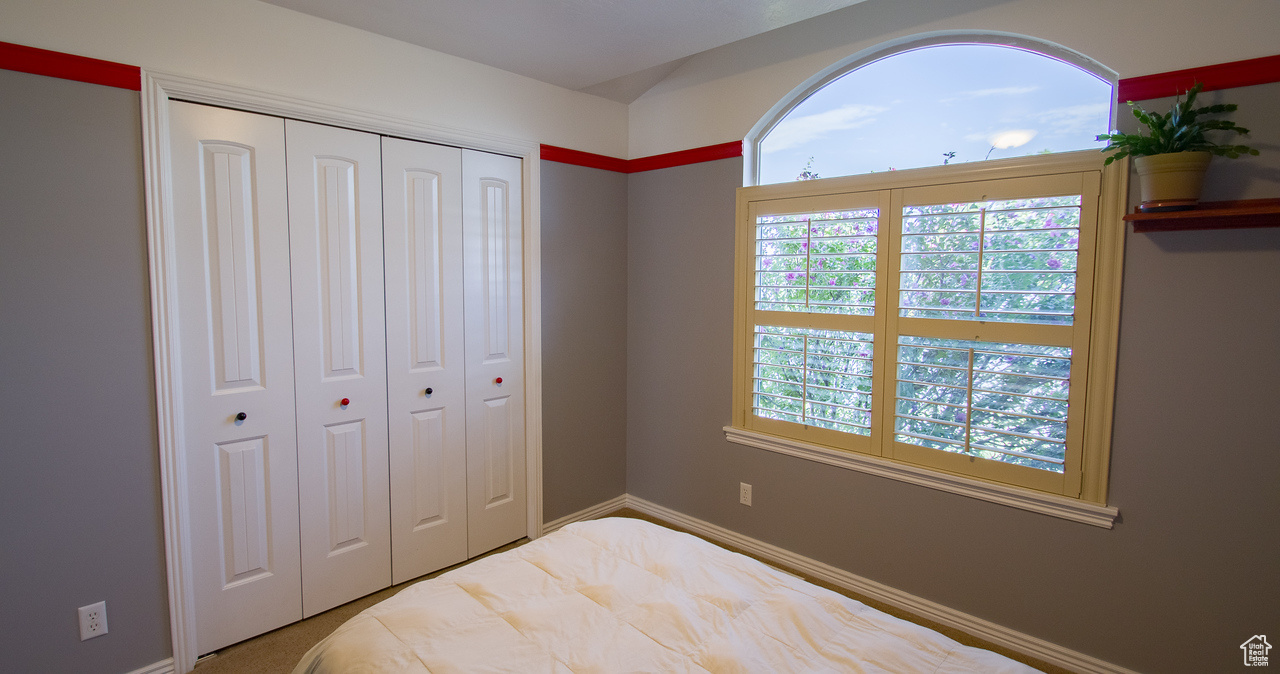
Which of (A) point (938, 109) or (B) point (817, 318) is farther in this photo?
(B) point (817, 318)

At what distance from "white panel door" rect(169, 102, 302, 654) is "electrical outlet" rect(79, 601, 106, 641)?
10.2 inches

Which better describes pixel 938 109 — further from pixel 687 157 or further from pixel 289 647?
pixel 289 647

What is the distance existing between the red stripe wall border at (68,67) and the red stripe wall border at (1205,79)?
3282 mm

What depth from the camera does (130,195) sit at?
6.36ft

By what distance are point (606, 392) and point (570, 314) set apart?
21.4 inches

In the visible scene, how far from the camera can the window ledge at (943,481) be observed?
205 centimetres

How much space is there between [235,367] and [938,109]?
9.55 ft

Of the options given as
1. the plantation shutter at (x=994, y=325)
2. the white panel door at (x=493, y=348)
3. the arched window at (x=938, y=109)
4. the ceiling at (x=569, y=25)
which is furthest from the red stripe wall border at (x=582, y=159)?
the plantation shutter at (x=994, y=325)

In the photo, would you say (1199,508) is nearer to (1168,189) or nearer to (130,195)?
(1168,189)

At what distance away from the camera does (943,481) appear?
7.73 feet

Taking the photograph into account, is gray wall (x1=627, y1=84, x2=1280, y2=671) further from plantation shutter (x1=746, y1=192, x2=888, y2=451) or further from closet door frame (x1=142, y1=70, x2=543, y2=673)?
closet door frame (x1=142, y1=70, x2=543, y2=673)

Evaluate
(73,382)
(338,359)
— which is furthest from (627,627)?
(73,382)

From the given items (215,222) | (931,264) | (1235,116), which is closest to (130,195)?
(215,222)

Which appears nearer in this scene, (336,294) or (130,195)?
(130,195)
